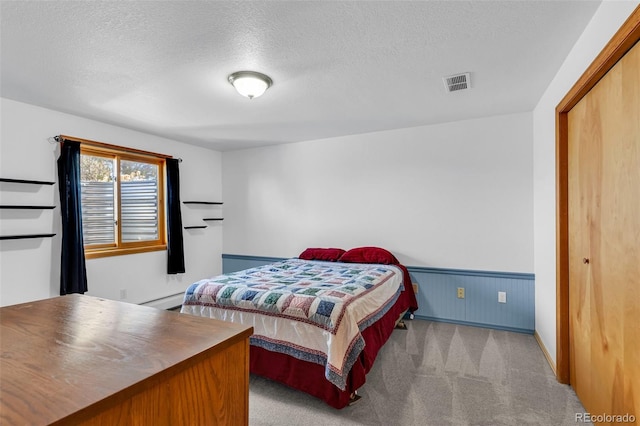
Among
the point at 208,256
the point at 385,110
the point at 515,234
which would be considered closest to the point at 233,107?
the point at 385,110

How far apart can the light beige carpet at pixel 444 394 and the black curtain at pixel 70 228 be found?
211cm

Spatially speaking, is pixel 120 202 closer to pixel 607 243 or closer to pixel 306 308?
pixel 306 308

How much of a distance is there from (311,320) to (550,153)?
2.35 m

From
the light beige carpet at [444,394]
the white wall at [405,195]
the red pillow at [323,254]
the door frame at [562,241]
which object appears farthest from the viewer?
the red pillow at [323,254]

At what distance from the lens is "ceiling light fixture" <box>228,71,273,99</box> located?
7.82 feet

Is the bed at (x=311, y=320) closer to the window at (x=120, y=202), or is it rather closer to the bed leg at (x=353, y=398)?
the bed leg at (x=353, y=398)

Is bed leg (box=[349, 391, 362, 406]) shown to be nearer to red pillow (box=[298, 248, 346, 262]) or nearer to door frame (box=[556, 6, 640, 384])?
door frame (box=[556, 6, 640, 384])

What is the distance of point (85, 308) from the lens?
1178mm

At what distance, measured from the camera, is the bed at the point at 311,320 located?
2061mm

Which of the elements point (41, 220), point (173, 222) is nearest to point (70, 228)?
point (41, 220)

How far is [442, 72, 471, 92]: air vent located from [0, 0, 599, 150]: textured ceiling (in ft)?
0.20

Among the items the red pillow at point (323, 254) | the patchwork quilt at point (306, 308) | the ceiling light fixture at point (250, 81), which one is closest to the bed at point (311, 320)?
the patchwork quilt at point (306, 308)

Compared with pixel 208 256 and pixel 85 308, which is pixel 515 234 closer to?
pixel 85 308

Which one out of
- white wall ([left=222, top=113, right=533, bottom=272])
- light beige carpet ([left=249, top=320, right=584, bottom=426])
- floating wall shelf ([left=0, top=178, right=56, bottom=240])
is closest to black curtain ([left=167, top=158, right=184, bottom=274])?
white wall ([left=222, top=113, right=533, bottom=272])
